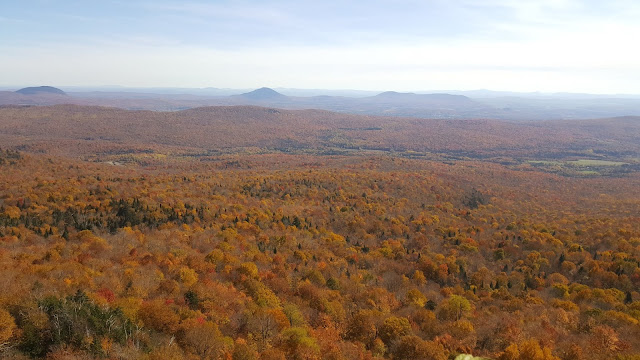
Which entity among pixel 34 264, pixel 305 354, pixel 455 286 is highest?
pixel 34 264

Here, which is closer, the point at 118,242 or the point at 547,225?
the point at 118,242

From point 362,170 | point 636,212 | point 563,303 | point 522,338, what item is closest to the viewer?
point 522,338

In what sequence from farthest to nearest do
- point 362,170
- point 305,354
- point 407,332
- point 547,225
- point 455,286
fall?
1. point 362,170
2. point 547,225
3. point 455,286
4. point 407,332
5. point 305,354

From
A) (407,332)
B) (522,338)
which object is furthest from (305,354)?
(522,338)

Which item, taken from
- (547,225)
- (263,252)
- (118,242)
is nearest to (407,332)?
(263,252)

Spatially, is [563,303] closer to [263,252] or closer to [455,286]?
[455,286]

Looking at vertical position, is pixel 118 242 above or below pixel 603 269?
above
